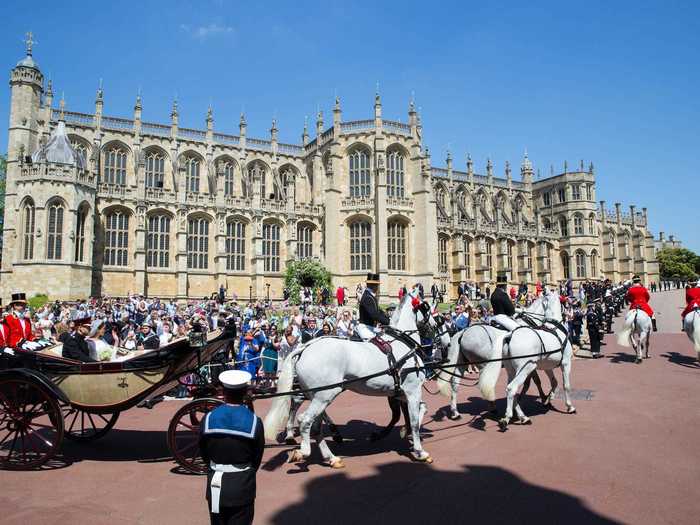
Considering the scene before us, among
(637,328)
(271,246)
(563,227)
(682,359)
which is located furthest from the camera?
(563,227)

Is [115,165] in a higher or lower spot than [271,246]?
higher

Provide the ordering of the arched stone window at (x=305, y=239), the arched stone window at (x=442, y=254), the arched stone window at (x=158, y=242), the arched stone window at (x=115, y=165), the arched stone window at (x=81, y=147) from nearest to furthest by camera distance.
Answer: the arched stone window at (x=158, y=242)
the arched stone window at (x=81, y=147)
the arched stone window at (x=115, y=165)
the arched stone window at (x=305, y=239)
the arched stone window at (x=442, y=254)

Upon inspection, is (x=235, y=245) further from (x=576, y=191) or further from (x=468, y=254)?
(x=576, y=191)

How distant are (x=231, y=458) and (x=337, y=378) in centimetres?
320

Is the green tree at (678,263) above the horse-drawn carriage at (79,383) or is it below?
above

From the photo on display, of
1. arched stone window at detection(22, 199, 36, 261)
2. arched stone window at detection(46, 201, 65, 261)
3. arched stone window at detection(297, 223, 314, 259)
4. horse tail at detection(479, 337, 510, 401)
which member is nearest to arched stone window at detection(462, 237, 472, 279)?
arched stone window at detection(297, 223, 314, 259)

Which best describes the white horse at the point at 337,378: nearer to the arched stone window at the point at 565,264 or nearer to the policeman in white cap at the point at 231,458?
the policeman in white cap at the point at 231,458

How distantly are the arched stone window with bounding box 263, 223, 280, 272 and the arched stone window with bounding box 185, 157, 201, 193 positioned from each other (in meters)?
7.32

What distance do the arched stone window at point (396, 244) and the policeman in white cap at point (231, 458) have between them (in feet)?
123

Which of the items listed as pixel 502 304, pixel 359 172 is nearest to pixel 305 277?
pixel 359 172

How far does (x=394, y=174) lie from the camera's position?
42.2 m

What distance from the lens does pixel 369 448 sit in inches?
293

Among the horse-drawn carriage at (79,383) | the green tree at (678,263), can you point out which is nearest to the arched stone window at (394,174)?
the horse-drawn carriage at (79,383)

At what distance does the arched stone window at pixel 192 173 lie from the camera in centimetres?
4150
